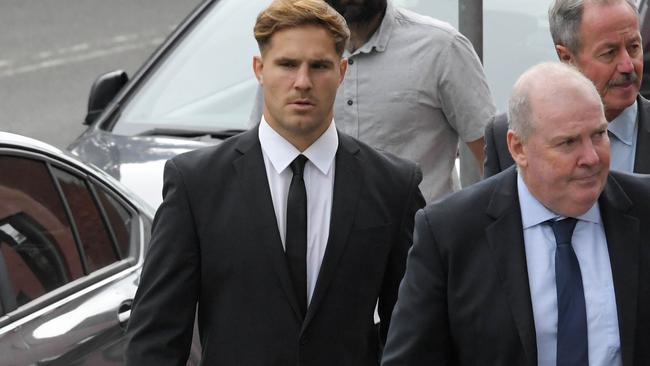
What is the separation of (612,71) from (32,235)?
191 cm

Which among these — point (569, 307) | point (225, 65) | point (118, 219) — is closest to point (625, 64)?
point (569, 307)

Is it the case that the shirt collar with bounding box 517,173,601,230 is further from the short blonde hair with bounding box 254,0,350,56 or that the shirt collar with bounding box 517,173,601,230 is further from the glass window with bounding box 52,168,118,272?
the glass window with bounding box 52,168,118,272

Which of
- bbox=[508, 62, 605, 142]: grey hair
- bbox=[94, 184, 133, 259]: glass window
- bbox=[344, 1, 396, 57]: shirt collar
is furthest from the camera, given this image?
bbox=[344, 1, 396, 57]: shirt collar

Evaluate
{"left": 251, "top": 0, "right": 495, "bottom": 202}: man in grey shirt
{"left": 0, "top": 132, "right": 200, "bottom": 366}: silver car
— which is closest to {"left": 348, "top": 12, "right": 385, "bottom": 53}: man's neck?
{"left": 251, "top": 0, "right": 495, "bottom": 202}: man in grey shirt

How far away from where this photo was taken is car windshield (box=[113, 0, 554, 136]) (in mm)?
8102

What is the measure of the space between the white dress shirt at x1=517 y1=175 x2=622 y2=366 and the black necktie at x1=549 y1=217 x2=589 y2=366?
0.02 metres

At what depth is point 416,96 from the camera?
21.1ft

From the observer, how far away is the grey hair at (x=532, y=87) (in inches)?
161

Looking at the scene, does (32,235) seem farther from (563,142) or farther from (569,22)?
(563,142)

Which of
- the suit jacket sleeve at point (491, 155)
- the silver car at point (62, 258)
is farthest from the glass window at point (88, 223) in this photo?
the suit jacket sleeve at point (491, 155)

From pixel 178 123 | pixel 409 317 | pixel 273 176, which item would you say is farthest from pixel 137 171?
pixel 409 317

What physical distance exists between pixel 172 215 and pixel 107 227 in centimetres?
161

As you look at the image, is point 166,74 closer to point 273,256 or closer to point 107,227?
point 107,227

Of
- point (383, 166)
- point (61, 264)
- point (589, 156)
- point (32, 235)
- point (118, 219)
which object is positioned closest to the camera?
point (589, 156)
